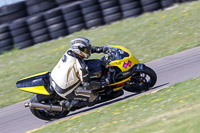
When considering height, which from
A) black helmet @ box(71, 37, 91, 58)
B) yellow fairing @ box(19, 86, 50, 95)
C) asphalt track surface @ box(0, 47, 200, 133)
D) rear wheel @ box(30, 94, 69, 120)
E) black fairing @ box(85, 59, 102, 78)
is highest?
black helmet @ box(71, 37, 91, 58)

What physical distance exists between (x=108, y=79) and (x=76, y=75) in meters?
0.66

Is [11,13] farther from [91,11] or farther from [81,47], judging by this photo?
[81,47]

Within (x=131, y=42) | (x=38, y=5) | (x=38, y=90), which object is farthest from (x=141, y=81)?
(x=38, y=5)

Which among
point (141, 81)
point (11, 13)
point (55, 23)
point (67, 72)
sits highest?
point (11, 13)

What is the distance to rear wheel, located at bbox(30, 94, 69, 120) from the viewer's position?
7361mm

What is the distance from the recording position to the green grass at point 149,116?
4.80 m

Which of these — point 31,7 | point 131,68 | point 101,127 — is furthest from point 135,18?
point 101,127

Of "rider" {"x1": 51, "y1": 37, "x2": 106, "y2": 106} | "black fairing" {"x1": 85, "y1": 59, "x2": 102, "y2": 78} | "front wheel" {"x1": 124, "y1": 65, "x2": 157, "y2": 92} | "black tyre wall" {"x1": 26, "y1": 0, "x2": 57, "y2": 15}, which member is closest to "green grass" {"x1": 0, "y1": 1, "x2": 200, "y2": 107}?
"black tyre wall" {"x1": 26, "y1": 0, "x2": 57, "y2": 15}

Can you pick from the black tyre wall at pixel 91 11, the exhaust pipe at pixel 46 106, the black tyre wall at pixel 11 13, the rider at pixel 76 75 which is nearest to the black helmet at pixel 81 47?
the rider at pixel 76 75

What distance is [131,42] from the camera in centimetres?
1231

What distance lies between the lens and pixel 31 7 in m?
15.6

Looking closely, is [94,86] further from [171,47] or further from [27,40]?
[27,40]

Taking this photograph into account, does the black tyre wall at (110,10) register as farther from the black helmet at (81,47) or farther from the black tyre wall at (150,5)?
the black helmet at (81,47)

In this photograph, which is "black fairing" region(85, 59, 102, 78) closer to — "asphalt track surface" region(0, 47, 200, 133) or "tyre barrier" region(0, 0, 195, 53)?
"asphalt track surface" region(0, 47, 200, 133)
